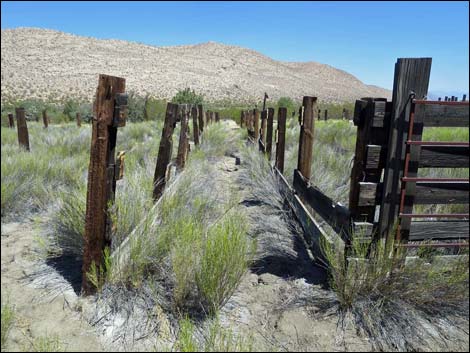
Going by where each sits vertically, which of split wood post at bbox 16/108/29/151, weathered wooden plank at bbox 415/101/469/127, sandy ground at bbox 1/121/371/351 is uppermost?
weathered wooden plank at bbox 415/101/469/127

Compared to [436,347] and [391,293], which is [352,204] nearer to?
[391,293]

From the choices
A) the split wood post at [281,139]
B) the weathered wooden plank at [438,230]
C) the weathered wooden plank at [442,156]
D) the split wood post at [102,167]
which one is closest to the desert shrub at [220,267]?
the split wood post at [102,167]

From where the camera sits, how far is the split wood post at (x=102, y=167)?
9.47 ft

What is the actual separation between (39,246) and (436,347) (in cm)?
381

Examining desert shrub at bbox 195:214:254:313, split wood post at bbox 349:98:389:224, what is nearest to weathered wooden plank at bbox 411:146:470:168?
split wood post at bbox 349:98:389:224

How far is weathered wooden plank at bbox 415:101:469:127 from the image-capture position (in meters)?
3.11

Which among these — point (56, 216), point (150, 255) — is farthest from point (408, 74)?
point (56, 216)

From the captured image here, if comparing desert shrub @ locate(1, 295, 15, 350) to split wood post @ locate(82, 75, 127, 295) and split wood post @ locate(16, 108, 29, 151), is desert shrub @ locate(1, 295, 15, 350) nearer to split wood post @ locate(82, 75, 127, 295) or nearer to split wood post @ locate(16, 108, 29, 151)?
split wood post @ locate(82, 75, 127, 295)

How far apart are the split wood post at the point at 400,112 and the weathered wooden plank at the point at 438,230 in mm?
307

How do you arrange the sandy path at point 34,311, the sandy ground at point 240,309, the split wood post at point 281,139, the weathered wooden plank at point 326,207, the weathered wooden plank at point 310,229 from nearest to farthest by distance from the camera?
the sandy path at point 34,311 < the sandy ground at point 240,309 < the weathered wooden plank at point 326,207 < the weathered wooden plank at point 310,229 < the split wood post at point 281,139

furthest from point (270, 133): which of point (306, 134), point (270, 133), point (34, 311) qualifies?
point (34, 311)

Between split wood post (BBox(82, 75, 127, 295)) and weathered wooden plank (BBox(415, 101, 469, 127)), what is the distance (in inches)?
98.6

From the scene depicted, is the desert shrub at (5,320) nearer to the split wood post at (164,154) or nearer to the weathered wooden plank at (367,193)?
the split wood post at (164,154)

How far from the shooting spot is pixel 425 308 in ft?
10.1
